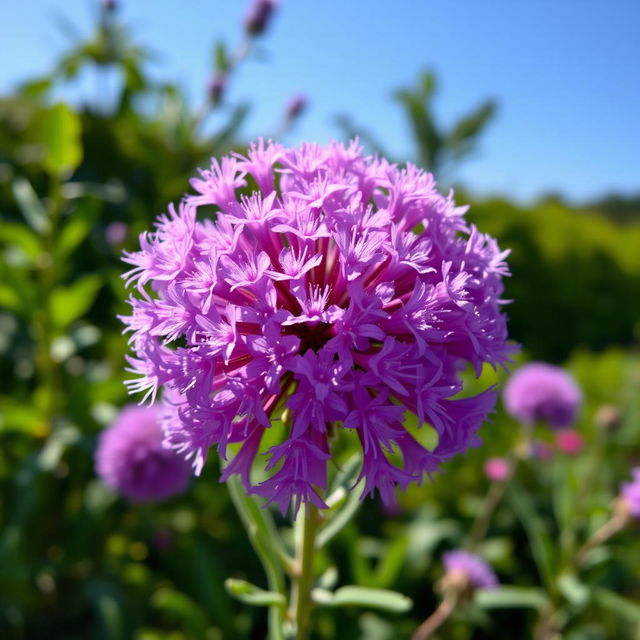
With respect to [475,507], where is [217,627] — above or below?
above

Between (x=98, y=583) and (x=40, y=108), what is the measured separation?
16.9ft

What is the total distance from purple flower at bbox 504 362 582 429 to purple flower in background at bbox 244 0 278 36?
3915mm

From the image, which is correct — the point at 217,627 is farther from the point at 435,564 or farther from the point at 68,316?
the point at 68,316

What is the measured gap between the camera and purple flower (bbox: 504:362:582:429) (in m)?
3.31

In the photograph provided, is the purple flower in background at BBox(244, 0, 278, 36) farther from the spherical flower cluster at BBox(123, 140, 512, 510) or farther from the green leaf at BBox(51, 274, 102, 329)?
the spherical flower cluster at BBox(123, 140, 512, 510)

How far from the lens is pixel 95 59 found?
5004mm

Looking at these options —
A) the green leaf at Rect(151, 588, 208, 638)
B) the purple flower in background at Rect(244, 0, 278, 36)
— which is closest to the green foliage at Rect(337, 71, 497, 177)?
the purple flower in background at Rect(244, 0, 278, 36)

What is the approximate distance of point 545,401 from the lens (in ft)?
10.8

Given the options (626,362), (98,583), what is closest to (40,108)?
(98,583)

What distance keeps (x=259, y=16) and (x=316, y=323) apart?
4.74m

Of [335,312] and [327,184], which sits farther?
[327,184]

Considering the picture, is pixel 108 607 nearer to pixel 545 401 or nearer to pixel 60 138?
pixel 60 138

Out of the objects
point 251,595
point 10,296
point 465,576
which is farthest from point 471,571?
point 10,296

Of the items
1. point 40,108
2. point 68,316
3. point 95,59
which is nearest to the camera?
point 68,316
